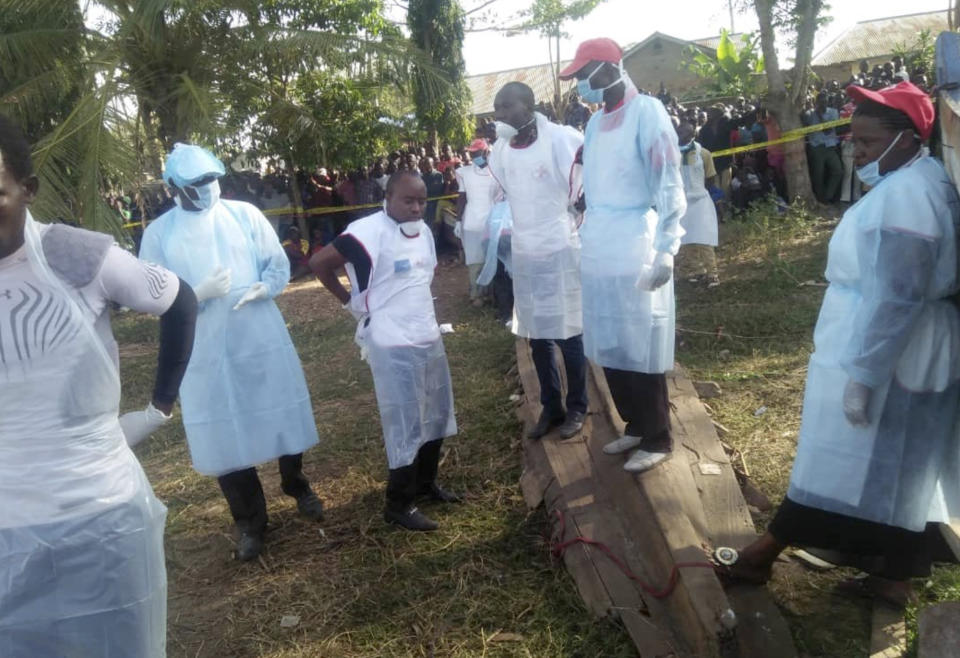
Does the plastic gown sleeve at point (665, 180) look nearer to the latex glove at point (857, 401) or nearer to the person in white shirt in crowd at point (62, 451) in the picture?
the latex glove at point (857, 401)

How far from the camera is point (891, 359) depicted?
2408 millimetres

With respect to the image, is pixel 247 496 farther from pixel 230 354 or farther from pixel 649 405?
pixel 649 405

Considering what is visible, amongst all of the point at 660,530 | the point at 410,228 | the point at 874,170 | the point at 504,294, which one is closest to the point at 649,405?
the point at 660,530

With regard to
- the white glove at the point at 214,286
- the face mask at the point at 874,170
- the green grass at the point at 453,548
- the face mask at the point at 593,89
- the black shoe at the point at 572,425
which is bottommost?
the green grass at the point at 453,548

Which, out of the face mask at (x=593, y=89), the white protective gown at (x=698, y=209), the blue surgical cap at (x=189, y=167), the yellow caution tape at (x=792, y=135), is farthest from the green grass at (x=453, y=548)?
the yellow caution tape at (x=792, y=135)

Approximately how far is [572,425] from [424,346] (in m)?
1.06

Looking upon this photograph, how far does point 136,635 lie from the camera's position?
6.27ft

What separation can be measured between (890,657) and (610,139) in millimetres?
2251

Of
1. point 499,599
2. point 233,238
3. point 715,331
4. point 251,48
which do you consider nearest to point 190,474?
point 233,238

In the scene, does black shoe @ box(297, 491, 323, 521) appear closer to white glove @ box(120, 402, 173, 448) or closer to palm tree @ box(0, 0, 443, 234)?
white glove @ box(120, 402, 173, 448)

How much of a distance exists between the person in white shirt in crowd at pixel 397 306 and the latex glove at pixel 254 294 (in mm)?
255

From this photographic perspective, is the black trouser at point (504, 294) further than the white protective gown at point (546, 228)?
Yes

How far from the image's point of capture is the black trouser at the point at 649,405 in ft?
11.9

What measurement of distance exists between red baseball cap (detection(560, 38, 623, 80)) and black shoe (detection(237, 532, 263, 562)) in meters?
2.57
